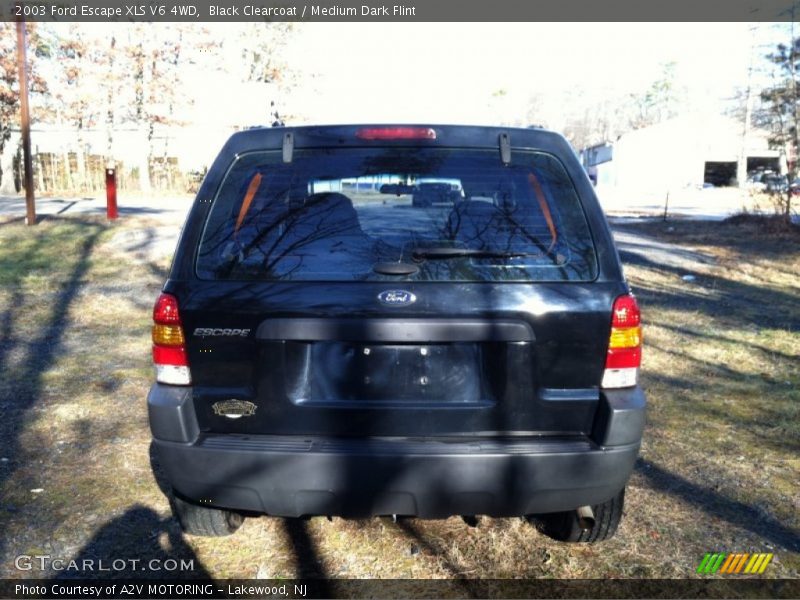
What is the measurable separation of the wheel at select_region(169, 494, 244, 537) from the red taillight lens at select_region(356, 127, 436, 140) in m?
1.71

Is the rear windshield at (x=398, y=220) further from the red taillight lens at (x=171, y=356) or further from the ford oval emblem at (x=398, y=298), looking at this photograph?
the red taillight lens at (x=171, y=356)

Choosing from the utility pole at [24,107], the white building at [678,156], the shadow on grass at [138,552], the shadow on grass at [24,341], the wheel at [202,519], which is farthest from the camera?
the white building at [678,156]

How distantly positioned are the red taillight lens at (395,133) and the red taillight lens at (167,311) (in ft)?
3.07

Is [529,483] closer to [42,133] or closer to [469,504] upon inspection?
[469,504]

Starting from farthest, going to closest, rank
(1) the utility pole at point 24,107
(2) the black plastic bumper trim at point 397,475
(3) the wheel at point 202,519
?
1. (1) the utility pole at point 24,107
2. (3) the wheel at point 202,519
3. (2) the black plastic bumper trim at point 397,475

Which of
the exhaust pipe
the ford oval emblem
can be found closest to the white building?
the exhaust pipe

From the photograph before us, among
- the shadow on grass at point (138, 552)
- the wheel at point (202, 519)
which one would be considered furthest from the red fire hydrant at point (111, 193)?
the wheel at point (202, 519)

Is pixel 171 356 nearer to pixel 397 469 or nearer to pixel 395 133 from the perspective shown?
pixel 397 469

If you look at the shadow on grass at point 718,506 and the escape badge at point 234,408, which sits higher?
the escape badge at point 234,408

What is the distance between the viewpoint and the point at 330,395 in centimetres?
264

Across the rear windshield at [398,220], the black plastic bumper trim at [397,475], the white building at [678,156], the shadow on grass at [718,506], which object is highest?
the white building at [678,156]

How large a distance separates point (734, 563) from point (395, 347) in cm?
186

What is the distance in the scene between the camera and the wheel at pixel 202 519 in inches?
124
